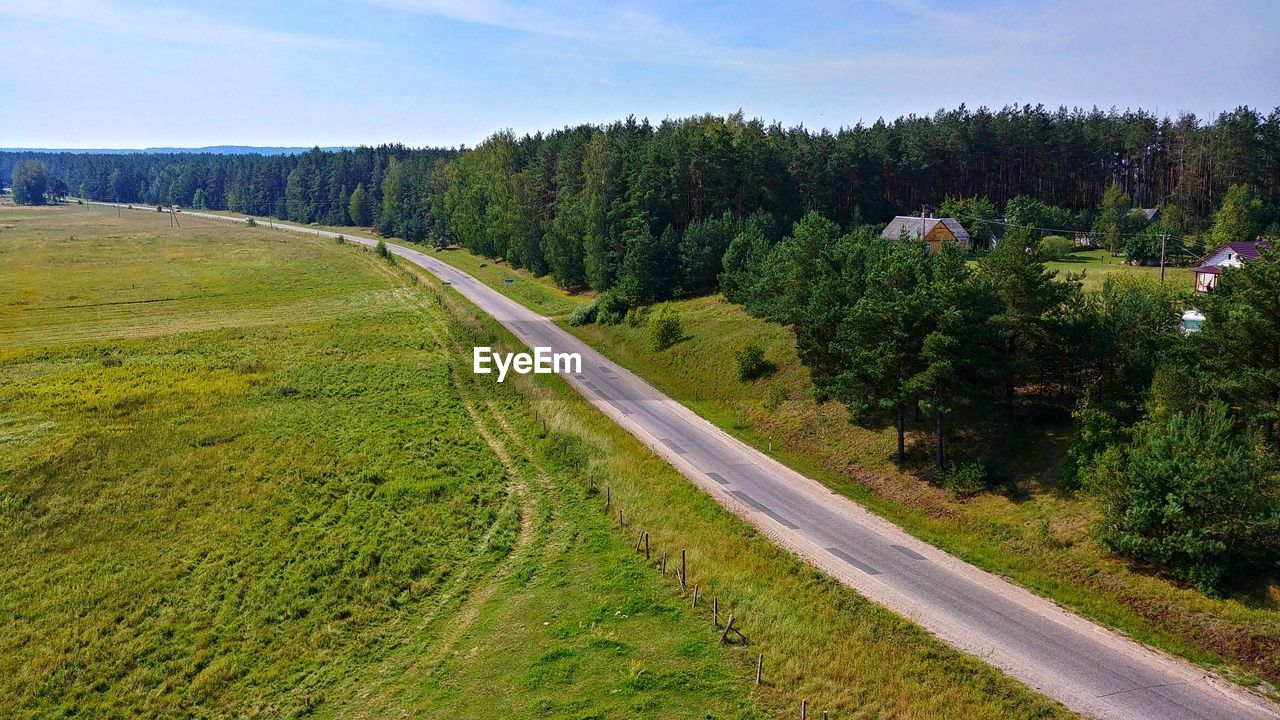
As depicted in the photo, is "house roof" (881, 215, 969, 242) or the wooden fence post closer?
the wooden fence post

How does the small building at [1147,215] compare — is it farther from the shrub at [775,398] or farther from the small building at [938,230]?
the shrub at [775,398]

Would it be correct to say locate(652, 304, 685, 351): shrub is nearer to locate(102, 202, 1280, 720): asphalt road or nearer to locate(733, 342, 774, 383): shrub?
locate(733, 342, 774, 383): shrub

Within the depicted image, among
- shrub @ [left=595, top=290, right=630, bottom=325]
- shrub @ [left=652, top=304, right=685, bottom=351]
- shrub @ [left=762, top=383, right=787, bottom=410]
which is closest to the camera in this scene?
shrub @ [left=762, top=383, right=787, bottom=410]

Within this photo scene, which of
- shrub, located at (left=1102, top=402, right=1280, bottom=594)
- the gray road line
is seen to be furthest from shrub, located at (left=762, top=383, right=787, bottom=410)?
shrub, located at (left=1102, top=402, right=1280, bottom=594)

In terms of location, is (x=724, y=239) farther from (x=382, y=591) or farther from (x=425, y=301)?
(x=382, y=591)

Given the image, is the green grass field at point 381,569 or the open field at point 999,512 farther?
the open field at point 999,512

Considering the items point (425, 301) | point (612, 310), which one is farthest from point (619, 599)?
point (425, 301)

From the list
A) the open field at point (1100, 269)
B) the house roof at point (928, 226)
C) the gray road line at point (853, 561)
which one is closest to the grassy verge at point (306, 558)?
the gray road line at point (853, 561)
